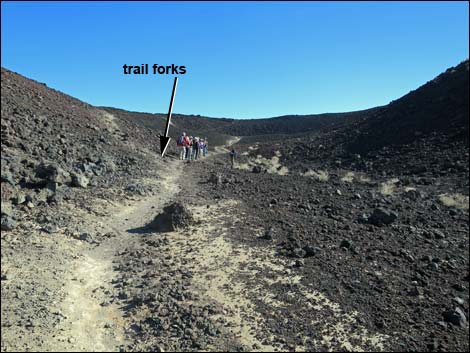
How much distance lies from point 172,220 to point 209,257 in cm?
178

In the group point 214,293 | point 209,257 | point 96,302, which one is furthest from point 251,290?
point 96,302

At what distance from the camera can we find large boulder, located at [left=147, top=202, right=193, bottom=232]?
380 inches

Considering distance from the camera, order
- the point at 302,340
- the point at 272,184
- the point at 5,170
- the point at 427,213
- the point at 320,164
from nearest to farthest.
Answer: the point at 302,340
the point at 5,170
the point at 427,213
the point at 272,184
the point at 320,164

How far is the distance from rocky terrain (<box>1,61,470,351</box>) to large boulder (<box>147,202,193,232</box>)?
28 mm

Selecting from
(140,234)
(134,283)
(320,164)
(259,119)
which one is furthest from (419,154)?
(259,119)

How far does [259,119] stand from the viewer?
268 feet

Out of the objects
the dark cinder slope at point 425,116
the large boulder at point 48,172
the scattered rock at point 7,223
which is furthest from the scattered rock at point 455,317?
the dark cinder slope at point 425,116

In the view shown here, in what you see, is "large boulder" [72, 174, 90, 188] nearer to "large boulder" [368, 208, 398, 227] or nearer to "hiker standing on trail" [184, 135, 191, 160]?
"large boulder" [368, 208, 398, 227]

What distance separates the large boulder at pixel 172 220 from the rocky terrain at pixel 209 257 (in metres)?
0.03

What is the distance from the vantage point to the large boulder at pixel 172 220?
966 centimetres

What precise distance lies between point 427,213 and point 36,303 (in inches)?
433

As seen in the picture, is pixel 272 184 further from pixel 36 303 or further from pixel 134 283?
pixel 36 303

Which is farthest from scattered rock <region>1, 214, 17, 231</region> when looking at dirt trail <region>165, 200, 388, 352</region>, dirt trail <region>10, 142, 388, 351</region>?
dirt trail <region>165, 200, 388, 352</region>

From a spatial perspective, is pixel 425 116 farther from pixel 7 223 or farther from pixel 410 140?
pixel 7 223
